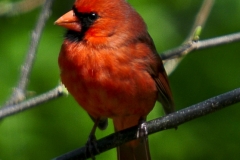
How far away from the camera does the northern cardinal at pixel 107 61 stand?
582 cm

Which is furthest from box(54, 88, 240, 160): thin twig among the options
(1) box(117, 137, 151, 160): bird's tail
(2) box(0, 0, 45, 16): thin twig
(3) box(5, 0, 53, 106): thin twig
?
(2) box(0, 0, 45, 16): thin twig

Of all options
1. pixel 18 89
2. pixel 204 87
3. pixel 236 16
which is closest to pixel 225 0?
pixel 236 16

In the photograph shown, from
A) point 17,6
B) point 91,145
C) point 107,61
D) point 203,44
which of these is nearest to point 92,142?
point 91,145

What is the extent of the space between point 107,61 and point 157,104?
1.14m

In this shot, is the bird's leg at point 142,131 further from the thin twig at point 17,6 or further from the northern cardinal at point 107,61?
the thin twig at point 17,6

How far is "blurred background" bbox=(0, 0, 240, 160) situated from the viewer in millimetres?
6922

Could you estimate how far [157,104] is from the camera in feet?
22.5

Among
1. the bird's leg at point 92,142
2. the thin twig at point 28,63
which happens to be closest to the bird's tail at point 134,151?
the bird's leg at point 92,142

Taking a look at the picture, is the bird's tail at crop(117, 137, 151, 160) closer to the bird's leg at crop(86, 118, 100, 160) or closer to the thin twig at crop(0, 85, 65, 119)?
the bird's leg at crop(86, 118, 100, 160)

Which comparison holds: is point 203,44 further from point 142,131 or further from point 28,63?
point 28,63

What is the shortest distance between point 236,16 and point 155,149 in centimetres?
124

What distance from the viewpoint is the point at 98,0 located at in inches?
234

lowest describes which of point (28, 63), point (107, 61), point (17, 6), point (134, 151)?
point (134, 151)

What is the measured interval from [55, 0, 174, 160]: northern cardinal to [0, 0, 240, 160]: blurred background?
2.59 ft
